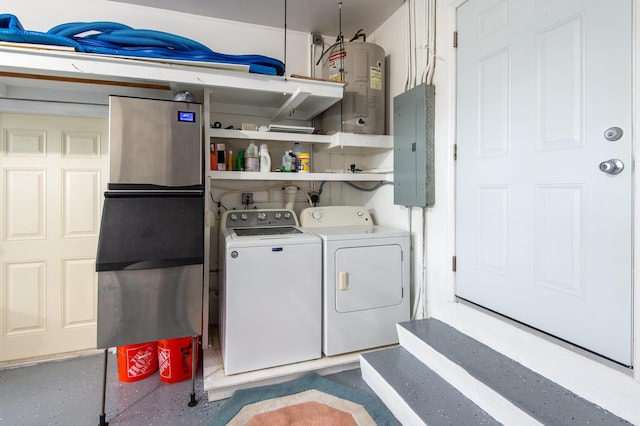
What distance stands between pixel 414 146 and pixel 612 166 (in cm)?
120

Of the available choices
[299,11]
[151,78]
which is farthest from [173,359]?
[299,11]

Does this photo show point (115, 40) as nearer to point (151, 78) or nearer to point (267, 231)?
point (151, 78)

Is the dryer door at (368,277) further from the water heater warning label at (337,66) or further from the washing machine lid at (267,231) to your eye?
the water heater warning label at (337,66)

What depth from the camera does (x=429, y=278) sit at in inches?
92.0

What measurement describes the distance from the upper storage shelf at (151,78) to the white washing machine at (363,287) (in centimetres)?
104

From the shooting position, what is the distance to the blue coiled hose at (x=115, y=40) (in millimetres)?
1742

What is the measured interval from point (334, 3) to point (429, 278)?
2226 mm

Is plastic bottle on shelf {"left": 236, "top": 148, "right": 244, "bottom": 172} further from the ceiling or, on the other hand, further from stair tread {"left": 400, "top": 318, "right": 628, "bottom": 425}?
stair tread {"left": 400, "top": 318, "right": 628, "bottom": 425}

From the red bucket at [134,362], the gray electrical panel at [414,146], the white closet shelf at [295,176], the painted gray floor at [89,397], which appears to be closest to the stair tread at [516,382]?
the painted gray floor at [89,397]

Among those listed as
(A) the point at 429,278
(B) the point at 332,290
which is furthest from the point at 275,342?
(A) the point at 429,278

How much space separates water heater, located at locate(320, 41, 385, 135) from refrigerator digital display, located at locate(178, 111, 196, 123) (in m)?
1.15

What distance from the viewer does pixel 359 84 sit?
2543 millimetres

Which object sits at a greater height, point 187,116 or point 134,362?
point 187,116

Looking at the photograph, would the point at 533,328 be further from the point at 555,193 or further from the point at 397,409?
the point at 397,409
